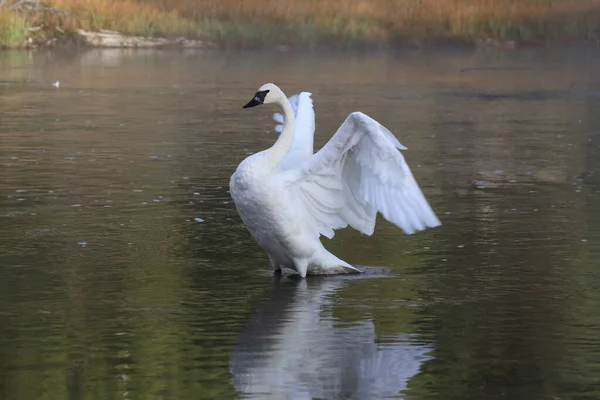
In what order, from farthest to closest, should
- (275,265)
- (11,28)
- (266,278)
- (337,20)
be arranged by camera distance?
1. (337,20)
2. (11,28)
3. (275,265)
4. (266,278)

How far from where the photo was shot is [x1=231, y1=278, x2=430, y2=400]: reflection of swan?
7477mm

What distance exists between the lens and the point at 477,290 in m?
10.1

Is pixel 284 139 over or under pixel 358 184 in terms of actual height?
over

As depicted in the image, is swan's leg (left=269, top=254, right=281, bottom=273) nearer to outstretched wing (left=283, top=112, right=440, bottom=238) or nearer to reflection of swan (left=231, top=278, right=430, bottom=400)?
outstretched wing (left=283, top=112, right=440, bottom=238)

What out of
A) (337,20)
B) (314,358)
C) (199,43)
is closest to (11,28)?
(199,43)

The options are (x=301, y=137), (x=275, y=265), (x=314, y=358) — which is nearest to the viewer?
(x=314, y=358)

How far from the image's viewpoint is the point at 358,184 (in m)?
11.0

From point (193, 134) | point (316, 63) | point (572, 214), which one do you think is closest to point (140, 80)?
point (316, 63)

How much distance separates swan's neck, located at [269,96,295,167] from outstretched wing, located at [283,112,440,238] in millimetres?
164

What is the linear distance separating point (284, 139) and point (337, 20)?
35.1 metres

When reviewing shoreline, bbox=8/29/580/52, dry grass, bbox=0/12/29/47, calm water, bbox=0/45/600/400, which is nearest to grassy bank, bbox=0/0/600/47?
shoreline, bbox=8/29/580/52

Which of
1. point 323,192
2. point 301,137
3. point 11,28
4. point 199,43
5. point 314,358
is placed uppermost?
point 301,137

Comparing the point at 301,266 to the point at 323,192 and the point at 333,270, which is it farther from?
the point at 323,192

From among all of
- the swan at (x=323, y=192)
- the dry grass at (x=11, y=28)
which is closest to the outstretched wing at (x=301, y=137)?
the swan at (x=323, y=192)
